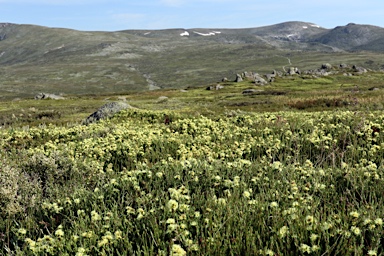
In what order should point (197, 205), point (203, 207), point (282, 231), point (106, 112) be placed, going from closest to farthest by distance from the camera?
point (282, 231) → point (203, 207) → point (197, 205) → point (106, 112)

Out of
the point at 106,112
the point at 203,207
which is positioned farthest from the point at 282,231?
the point at 106,112

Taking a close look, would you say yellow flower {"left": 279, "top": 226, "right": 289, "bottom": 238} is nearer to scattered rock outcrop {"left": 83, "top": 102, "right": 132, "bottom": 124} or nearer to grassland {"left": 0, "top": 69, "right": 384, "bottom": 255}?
grassland {"left": 0, "top": 69, "right": 384, "bottom": 255}

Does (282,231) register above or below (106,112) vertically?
above

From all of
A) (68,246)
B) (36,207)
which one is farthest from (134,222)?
(36,207)

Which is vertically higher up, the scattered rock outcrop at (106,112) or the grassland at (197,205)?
the grassland at (197,205)

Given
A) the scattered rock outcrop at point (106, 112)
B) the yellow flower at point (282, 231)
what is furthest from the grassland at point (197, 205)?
the scattered rock outcrop at point (106, 112)

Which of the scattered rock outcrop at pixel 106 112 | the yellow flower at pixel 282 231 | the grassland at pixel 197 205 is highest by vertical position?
the yellow flower at pixel 282 231

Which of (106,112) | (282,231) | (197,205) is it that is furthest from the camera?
(106,112)

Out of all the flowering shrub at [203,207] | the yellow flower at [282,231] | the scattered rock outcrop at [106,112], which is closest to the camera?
the yellow flower at [282,231]

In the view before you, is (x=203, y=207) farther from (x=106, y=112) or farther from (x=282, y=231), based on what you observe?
(x=106, y=112)

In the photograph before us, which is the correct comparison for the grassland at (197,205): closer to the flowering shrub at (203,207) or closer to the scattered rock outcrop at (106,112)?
the flowering shrub at (203,207)

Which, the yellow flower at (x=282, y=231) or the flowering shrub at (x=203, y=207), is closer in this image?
the yellow flower at (x=282, y=231)

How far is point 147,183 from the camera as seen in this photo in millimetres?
5875

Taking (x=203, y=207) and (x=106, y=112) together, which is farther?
(x=106, y=112)
